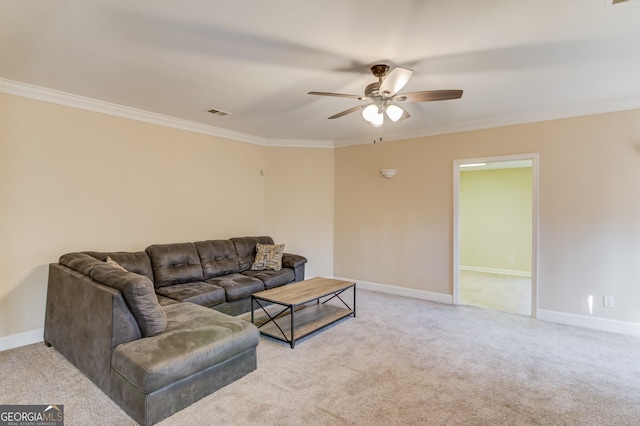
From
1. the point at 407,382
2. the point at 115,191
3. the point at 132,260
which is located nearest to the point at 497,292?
the point at 407,382

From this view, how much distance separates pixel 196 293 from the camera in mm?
3564

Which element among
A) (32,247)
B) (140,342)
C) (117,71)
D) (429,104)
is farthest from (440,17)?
(32,247)

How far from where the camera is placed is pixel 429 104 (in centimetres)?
373

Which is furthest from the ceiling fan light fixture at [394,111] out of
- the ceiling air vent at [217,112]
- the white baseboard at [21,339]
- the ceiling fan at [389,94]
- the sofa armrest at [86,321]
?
the white baseboard at [21,339]

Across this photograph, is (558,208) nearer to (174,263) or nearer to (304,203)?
(304,203)

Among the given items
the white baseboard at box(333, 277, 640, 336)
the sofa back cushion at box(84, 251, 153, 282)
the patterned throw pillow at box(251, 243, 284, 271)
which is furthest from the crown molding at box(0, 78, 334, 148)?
the white baseboard at box(333, 277, 640, 336)

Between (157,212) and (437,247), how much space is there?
4059mm

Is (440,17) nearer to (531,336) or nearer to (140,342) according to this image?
(140,342)

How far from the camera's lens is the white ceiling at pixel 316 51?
2.00m

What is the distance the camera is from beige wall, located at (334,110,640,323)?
12.1 feet

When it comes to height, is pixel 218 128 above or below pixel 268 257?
above

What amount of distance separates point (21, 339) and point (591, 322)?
6.24m
